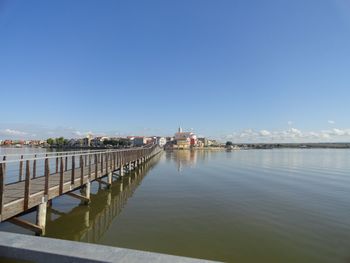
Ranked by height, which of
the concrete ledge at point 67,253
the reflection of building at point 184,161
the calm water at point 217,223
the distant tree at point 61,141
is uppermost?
the distant tree at point 61,141

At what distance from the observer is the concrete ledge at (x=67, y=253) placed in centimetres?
262

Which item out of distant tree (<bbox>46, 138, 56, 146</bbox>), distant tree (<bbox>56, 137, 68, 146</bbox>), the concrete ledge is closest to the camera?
the concrete ledge

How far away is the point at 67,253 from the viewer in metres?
2.69

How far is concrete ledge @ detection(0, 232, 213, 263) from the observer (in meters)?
2.62

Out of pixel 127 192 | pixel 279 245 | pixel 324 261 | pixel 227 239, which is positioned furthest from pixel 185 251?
pixel 127 192

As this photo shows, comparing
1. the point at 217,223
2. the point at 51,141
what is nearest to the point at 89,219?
the point at 217,223

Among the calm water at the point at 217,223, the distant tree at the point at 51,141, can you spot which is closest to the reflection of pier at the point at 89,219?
the calm water at the point at 217,223

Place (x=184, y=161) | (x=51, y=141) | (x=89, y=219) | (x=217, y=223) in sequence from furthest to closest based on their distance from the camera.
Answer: (x=51, y=141), (x=184, y=161), (x=89, y=219), (x=217, y=223)

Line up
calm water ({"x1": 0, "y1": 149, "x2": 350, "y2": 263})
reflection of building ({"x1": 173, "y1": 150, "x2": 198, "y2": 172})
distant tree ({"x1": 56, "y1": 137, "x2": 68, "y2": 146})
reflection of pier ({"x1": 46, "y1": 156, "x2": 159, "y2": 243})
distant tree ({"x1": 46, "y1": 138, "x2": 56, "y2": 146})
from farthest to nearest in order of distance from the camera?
distant tree ({"x1": 46, "y1": 138, "x2": 56, "y2": 146}), distant tree ({"x1": 56, "y1": 137, "x2": 68, "y2": 146}), reflection of building ({"x1": 173, "y1": 150, "x2": 198, "y2": 172}), reflection of pier ({"x1": 46, "y1": 156, "x2": 159, "y2": 243}), calm water ({"x1": 0, "y1": 149, "x2": 350, "y2": 263})

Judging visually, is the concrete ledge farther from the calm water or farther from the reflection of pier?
the reflection of pier

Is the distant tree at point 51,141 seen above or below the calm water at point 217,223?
above

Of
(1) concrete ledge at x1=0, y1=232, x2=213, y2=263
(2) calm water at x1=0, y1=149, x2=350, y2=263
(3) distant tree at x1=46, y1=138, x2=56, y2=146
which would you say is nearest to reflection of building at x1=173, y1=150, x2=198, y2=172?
(2) calm water at x1=0, y1=149, x2=350, y2=263

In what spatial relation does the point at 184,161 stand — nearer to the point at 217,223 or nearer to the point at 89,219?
the point at 89,219

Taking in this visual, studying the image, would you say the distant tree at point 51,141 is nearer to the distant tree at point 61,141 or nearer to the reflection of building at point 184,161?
the distant tree at point 61,141
